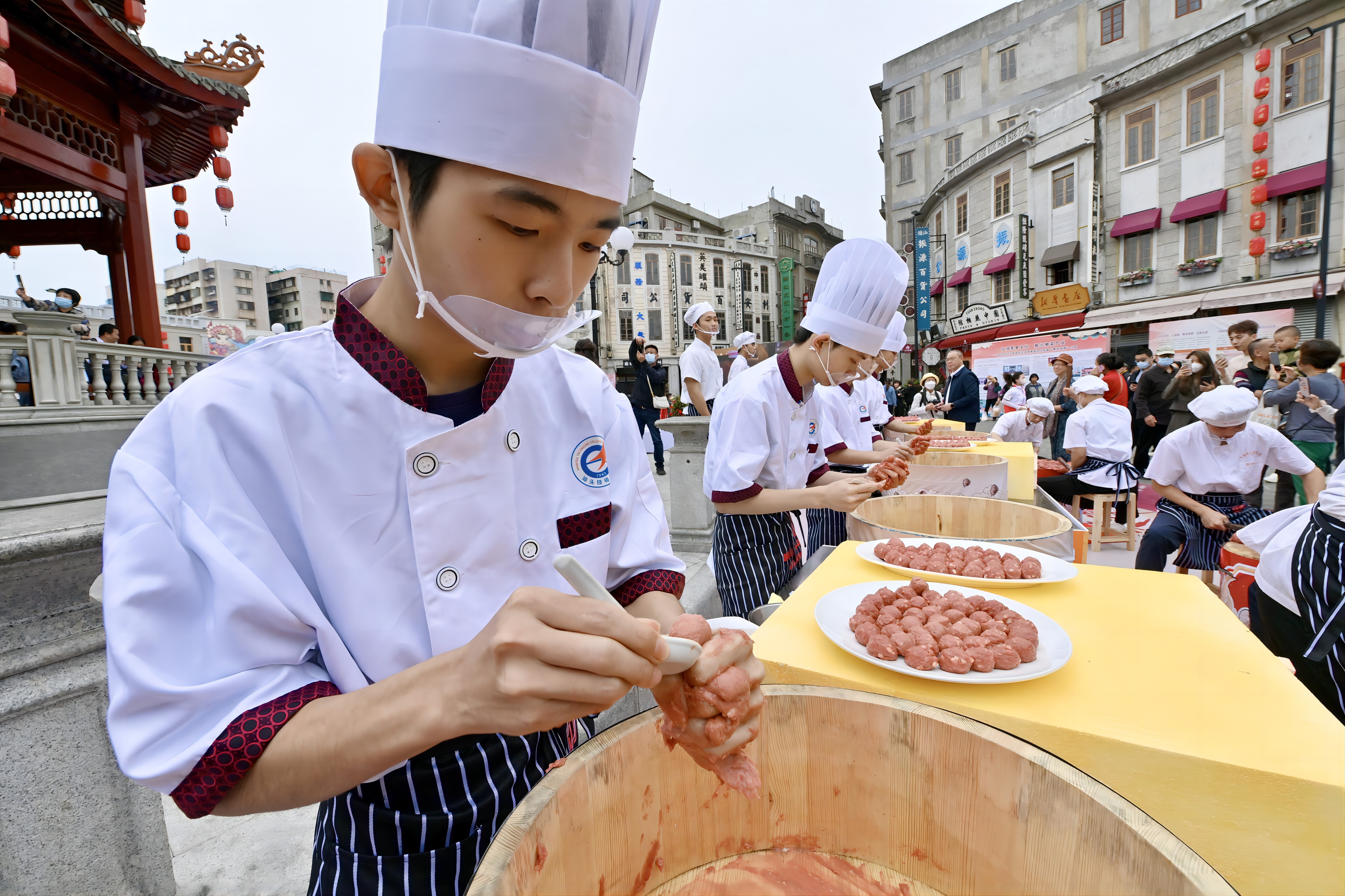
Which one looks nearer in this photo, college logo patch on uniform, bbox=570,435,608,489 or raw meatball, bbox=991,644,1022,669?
college logo patch on uniform, bbox=570,435,608,489

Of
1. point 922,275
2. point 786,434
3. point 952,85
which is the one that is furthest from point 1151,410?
point 952,85

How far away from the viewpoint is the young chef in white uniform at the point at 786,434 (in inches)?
100

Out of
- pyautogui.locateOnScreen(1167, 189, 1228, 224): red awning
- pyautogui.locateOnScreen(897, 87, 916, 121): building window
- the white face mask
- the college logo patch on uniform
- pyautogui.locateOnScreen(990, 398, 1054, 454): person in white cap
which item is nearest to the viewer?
the white face mask

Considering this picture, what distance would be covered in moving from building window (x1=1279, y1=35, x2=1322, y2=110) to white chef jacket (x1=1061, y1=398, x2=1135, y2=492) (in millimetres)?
15854

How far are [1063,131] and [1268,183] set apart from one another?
5677 mm

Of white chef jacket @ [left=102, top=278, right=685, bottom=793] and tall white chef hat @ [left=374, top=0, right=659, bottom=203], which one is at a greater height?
tall white chef hat @ [left=374, top=0, right=659, bottom=203]

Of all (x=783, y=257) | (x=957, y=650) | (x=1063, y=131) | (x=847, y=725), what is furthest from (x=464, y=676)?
(x=783, y=257)

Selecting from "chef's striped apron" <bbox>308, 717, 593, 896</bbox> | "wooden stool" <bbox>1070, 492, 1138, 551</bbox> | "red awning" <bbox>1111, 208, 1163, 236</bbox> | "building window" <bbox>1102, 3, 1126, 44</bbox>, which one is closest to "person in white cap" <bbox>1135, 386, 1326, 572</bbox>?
"wooden stool" <bbox>1070, 492, 1138, 551</bbox>

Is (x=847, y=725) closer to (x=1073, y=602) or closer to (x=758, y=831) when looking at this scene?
(x=758, y=831)

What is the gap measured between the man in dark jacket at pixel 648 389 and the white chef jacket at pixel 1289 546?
583 centimetres

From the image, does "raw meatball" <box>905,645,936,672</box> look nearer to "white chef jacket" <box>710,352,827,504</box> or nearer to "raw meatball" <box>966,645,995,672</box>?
"raw meatball" <box>966,645,995,672</box>

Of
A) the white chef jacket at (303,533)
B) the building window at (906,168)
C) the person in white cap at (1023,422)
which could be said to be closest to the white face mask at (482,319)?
the white chef jacket at (303,533)

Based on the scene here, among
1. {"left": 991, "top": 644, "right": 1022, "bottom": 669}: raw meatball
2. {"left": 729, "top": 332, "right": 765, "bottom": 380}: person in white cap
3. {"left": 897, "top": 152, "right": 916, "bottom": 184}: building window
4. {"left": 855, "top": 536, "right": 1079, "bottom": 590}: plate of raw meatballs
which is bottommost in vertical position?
{"left": 991, "top": 644, "right": 1022, "bottom": 669}: raw meatball

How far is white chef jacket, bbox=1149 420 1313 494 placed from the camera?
3953mm
